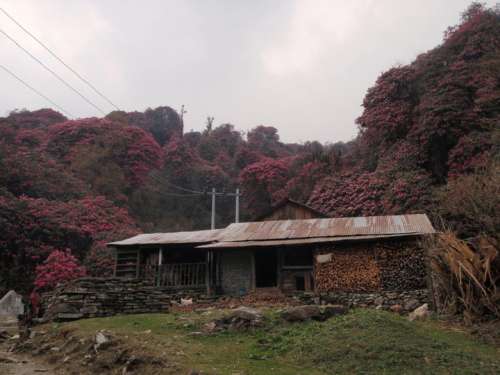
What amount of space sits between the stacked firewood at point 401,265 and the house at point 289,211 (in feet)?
34.2

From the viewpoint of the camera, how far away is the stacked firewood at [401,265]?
689 inches

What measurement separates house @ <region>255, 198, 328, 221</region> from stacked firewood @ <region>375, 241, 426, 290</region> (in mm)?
10419

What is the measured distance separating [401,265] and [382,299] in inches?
71.0

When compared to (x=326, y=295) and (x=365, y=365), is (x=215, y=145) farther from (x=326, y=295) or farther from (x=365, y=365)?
(x=365, y=365)

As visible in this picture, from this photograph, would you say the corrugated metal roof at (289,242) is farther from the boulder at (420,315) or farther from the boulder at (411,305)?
the boulder at (420,315)

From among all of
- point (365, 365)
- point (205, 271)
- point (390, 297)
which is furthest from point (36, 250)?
point (365, 365)

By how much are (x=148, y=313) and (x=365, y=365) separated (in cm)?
975

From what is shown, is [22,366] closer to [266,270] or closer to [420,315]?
[420,315]

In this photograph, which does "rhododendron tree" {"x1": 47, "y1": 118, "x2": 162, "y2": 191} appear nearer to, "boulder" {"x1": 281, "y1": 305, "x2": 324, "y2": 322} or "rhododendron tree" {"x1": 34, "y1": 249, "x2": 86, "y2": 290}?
"rhododendron tree" {"x1": 34, "y1": 249, "x2": 86, "y2": 290}

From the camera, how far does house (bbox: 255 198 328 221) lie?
28688 millimetres

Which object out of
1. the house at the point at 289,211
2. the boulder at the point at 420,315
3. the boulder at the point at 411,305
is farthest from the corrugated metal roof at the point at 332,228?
the house at the point at 289,211

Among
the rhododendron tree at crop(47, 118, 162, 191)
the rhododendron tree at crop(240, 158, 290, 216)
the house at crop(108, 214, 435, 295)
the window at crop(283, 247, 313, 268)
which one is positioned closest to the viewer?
the house at crop(108, 214, 435, 295)

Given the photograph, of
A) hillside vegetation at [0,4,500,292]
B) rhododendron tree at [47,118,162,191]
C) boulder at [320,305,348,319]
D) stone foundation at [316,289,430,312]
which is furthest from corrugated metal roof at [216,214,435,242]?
rhododendron tree at [47,118,162,191]

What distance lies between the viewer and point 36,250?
26.6 m
